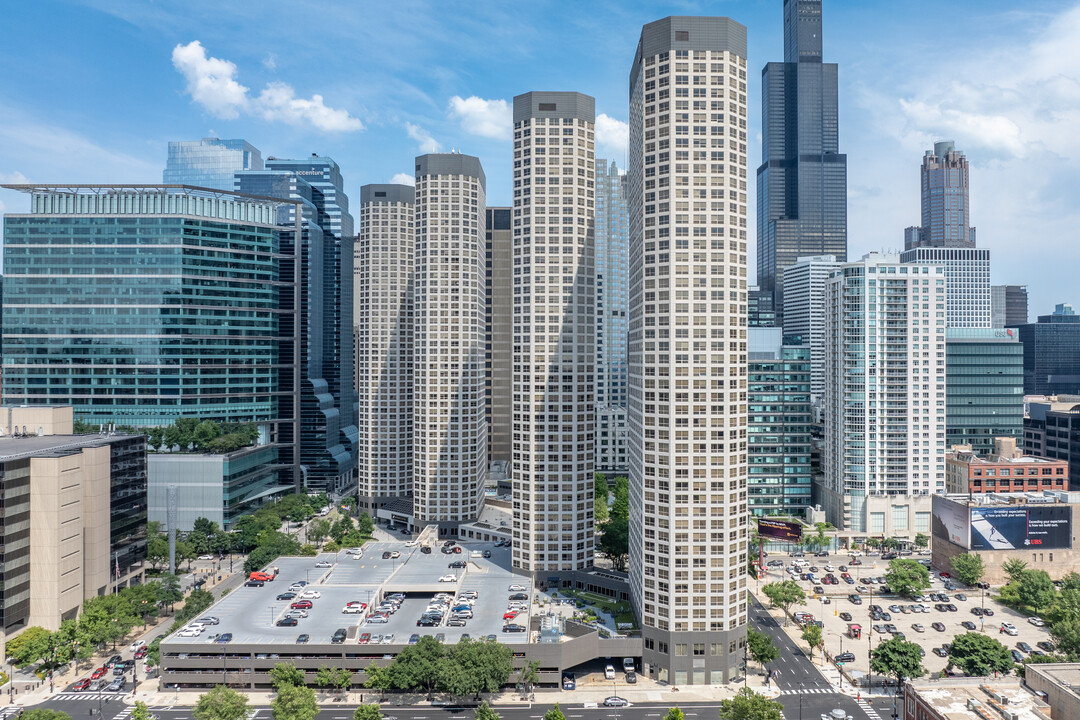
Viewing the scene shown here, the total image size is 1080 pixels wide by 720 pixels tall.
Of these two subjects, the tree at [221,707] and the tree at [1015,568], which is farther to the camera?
the tree at [1015,568]

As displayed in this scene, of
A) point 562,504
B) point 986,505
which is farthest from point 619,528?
point 986,505

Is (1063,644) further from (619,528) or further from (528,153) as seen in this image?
(528,153)

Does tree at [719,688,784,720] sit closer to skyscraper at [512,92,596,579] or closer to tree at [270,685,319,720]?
tree at [270,685,319,720]

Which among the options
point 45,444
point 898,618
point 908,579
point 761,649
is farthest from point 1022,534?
point 45,444

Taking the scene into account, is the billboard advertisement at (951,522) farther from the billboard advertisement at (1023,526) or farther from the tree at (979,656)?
the tree at (979,656)

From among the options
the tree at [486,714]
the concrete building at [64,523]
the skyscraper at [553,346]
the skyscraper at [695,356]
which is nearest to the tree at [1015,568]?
the skyscraper at [695,356]

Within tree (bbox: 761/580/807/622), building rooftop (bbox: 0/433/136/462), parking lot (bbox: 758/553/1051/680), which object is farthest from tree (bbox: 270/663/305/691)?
tree (bbox: 761/580/807/622)

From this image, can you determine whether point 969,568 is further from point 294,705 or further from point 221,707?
point 221,707
